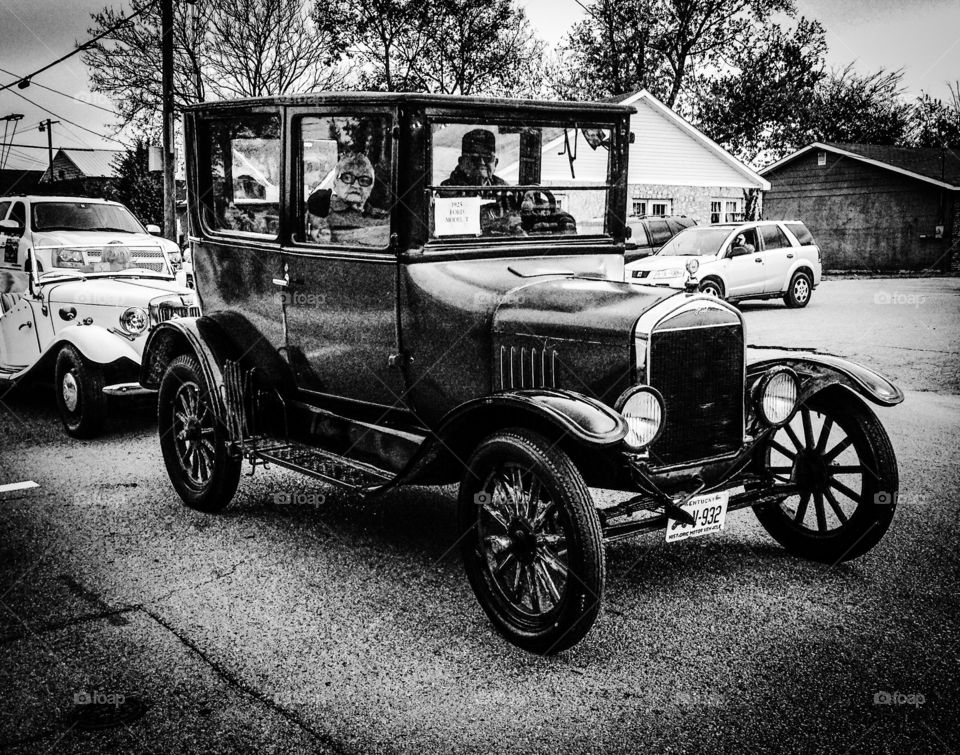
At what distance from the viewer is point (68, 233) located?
9742mm

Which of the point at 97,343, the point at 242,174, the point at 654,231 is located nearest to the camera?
the point at 242,174

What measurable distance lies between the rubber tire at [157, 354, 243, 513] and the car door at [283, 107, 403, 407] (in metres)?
0.71

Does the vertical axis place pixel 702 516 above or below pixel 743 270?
below

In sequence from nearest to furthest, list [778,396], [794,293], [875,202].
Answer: [778,396] → [794,293] → [875,202]

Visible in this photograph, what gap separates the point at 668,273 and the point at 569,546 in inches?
521

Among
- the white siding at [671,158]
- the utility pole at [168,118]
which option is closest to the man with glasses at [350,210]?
the utility pole at [168,118]

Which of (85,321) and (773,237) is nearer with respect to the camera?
(85,321)

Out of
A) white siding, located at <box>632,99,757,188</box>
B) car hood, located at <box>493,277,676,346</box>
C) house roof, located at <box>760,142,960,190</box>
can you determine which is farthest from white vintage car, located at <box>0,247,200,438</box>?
house roof, located at <box>760,142,960,190</box>

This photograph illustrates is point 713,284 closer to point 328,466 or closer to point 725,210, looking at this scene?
point 328,466

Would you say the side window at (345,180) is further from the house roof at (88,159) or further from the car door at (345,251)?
the house roof at (88,159)

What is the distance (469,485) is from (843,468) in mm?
1807

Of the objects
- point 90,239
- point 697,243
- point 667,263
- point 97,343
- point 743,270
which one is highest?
point 697,243

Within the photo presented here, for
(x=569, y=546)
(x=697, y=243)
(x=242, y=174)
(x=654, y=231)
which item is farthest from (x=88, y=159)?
(x=569, y=546)

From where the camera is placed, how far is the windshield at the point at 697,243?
653 inches
